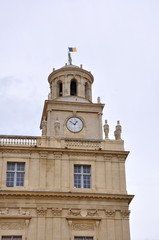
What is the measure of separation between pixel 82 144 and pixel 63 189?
12.8ft

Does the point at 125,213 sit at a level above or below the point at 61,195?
below

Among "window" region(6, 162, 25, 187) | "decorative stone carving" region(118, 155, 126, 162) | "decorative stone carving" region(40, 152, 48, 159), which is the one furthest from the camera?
"decorative stone carving" region(118, 155, 126, 162)

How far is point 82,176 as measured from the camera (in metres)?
32.3

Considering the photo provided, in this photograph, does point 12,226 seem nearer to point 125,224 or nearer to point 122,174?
point 125,224

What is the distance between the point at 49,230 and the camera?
29797 mm

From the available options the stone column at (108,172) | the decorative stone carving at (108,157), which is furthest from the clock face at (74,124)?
the stone column at (108,172)

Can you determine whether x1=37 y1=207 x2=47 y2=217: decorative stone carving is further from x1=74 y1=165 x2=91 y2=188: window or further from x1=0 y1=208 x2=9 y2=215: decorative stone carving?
x1=74 y1=165 x2=91 y2=188: window

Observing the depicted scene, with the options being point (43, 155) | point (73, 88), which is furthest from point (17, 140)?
point (73, 88)

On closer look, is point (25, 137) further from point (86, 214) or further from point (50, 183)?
point (86, 214)

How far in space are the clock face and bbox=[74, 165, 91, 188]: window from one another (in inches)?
207

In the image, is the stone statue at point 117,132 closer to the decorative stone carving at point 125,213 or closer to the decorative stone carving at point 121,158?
the decorative stone carving at point 121,158

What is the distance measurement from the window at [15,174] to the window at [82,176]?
375 centimetres

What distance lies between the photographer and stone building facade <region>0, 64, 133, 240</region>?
98.2ft

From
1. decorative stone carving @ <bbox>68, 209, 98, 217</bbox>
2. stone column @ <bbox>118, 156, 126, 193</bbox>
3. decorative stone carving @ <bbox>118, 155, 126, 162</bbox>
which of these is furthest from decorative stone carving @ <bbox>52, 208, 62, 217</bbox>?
decorative stone carving @ <bbox>118, 155, 126, 162</bbox>
